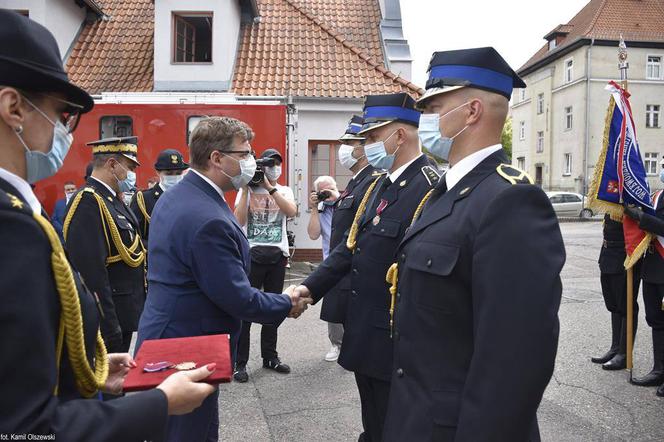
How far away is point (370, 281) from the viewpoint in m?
3.32

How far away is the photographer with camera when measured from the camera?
5844 millimetres

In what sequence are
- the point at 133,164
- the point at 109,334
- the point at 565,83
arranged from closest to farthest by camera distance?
the point at 109,334, the point at 133,164, the point at 565,83

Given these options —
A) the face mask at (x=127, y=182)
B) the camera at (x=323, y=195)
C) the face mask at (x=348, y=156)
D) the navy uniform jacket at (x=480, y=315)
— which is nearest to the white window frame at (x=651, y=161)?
the camera at (x=323, y=195)

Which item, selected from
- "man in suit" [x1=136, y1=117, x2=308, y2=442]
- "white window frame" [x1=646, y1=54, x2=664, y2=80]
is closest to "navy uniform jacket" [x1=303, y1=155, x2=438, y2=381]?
"man in suit" [x1=136, y1=117, x2=308, y2=442]

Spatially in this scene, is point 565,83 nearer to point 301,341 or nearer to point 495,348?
point 301,341

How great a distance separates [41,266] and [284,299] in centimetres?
199

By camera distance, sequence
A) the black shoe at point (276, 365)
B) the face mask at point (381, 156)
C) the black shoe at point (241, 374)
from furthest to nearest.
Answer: the black shoe at point (276, 365), the black shoe at point (241, 374), the face mask at point (381, 156)

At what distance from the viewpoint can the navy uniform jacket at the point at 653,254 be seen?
17.6 ft

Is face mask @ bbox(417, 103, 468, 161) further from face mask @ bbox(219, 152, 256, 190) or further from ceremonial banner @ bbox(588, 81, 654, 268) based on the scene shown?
ceremonial banner @ bbox(588, 81, 654, 268)

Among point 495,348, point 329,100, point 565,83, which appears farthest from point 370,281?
point 565,83

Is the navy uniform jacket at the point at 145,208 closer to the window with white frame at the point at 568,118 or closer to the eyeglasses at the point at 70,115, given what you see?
the eyeglasses at the point at 70,115

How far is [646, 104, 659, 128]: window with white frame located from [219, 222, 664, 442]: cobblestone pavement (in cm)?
3712

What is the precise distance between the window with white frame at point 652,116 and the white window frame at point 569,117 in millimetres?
5063

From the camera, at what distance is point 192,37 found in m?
14.1
